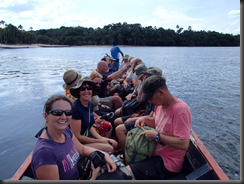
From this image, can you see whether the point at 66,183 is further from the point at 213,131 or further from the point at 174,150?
the point at 213,131

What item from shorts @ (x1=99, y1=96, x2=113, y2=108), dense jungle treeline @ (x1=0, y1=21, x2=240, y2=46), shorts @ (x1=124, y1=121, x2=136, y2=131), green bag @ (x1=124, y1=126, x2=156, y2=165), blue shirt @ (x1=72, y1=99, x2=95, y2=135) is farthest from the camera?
dense jungle treeline @ (x1=0, y1=21, x2=240, y2=46)

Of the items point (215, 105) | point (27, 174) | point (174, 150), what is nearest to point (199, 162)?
point (174, 150)

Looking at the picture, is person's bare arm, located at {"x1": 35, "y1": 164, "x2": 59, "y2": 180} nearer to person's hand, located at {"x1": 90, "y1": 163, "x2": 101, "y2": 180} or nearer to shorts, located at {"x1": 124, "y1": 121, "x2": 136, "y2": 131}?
person's hand, located at {"x1": 90, "y1": 163, "x2": 101, "y2": 180}

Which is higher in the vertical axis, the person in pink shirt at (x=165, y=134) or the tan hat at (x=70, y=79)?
the tan hat at (x=70, y=79)

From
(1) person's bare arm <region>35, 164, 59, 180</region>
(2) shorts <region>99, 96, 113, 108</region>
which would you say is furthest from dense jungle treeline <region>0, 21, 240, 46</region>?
(1) person's bare arm <region>35, 164, 59, 180</region>

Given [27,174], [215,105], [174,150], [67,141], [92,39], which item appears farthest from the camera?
[92,39]

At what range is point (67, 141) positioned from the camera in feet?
6.63

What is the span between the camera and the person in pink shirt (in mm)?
2109

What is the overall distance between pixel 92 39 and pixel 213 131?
112 metres

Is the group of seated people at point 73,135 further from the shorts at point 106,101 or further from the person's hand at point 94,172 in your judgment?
the shorts at point 106,101

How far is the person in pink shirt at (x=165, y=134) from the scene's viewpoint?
2.11 metres

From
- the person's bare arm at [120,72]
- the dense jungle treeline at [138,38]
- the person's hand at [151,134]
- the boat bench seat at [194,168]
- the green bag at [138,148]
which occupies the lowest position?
the boat bench seat at [194,168]

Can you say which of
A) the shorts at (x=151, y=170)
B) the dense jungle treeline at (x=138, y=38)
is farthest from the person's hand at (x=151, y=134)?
the dense jungle treeline at (x=138, y=38)

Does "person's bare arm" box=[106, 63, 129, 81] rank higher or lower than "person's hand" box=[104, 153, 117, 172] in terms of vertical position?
higher
